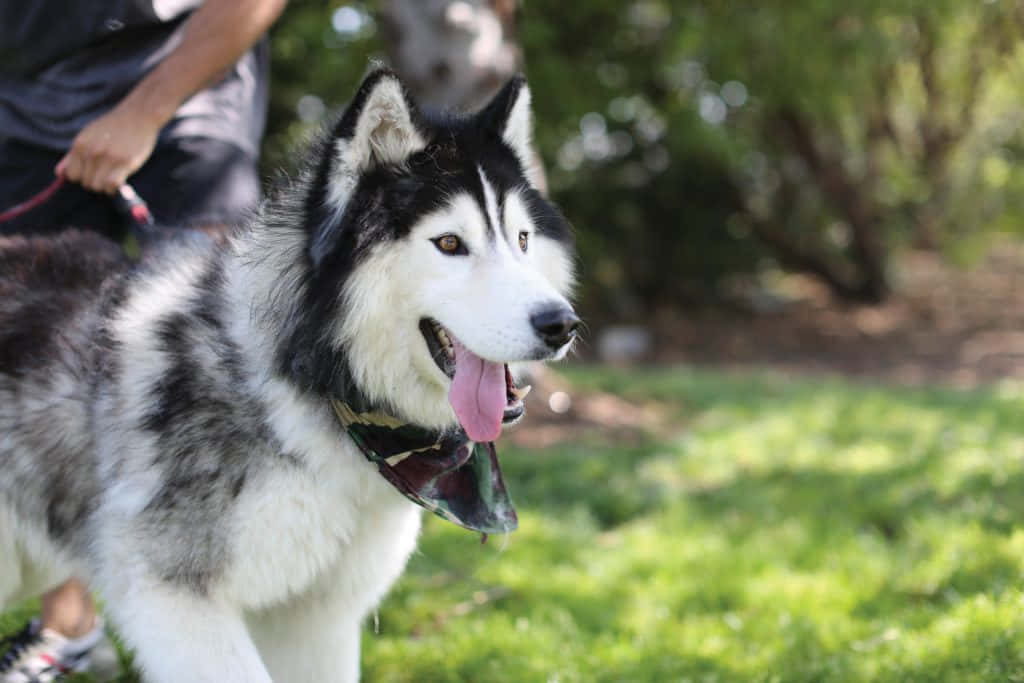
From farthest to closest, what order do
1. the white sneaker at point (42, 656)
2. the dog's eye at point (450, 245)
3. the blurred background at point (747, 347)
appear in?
the blurred background at point (747, 347)
the white sneaker at point (42, 656)
the dog's eye at point (450, 245)

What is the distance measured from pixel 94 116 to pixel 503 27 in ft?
13.5

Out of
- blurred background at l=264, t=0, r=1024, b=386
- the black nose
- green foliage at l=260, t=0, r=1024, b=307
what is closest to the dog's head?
the black nose

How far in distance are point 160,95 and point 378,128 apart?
751 millimetres

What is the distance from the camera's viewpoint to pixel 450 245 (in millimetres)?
2385

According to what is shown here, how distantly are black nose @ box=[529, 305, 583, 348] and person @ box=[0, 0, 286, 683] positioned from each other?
3.18ft

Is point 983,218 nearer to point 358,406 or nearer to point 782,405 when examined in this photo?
point 782,405

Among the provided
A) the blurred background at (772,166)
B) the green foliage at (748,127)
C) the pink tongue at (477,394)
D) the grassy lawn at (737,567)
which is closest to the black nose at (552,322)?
the pink tongue at (477,394)

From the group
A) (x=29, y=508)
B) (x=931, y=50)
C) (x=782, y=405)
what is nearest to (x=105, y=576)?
(x=29, y=508)

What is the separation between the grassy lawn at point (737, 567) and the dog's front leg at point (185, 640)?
1123mm

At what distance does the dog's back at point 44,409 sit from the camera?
2467 mm

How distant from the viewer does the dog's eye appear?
7.80ft

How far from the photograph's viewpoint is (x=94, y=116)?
291cm

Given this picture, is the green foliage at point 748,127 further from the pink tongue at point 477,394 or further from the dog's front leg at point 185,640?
the dog's front leg at point 185,640

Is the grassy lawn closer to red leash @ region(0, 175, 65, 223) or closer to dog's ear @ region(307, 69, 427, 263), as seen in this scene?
dog's ear @ region(307, 69, 427, 263)
